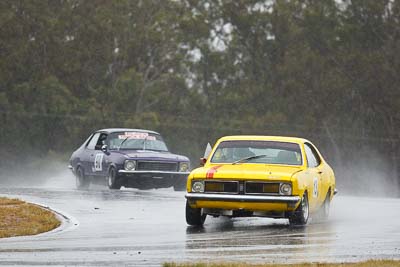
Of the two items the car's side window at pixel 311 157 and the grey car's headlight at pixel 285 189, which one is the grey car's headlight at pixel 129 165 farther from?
the grey car's headlight at pixel 285 189

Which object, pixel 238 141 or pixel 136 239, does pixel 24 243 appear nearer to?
pixel 136 239

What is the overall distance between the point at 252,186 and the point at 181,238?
2.06 metres

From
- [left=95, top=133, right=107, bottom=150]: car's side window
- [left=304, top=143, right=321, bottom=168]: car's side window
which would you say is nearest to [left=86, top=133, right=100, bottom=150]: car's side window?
[left=95, top=133, right=107, bottom=150]: car's side window

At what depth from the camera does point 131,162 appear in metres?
26.0

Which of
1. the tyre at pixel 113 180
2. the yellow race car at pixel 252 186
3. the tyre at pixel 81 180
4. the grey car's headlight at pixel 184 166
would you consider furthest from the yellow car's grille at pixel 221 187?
the tyre at pixel 81 180

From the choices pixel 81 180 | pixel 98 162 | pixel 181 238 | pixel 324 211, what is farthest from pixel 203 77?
pixel 181 238

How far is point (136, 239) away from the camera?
535 inches

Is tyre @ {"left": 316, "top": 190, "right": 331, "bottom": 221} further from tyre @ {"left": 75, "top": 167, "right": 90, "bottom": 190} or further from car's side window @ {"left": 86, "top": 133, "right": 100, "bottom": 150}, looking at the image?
tyre @ {"left": 75, "top": 167, "right": 90, "bottom": 190}

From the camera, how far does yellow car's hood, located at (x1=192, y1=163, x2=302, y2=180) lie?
15547 mm

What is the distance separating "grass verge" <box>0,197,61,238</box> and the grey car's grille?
7591mm

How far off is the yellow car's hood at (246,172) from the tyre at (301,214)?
44cm

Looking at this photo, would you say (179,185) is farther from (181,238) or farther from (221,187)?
(181,238)

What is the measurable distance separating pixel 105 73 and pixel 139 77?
419cm

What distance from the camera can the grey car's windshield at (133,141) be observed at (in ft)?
88.6
